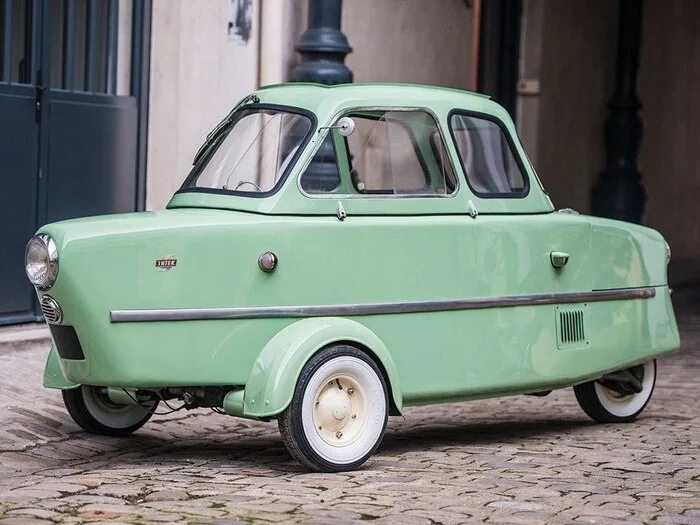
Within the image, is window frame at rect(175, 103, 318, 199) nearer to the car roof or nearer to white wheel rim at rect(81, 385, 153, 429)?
the car roof

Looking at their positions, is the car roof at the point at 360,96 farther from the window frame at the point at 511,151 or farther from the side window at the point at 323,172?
the side window at the point at 323,172

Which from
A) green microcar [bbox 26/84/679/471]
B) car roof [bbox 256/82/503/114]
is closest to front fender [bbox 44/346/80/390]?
green microcar [bbox 26/84/679/471]

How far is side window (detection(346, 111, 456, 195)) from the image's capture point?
22.9 feet

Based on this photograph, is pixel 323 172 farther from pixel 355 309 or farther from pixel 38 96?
pixel 38 96

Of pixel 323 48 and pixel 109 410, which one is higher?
pixel 323 48

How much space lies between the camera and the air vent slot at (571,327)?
24.8ft

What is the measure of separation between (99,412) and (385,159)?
5.99ft

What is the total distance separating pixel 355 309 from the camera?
264 inches

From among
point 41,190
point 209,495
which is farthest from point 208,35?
point 209,495

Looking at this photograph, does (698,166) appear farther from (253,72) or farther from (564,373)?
(564,373)

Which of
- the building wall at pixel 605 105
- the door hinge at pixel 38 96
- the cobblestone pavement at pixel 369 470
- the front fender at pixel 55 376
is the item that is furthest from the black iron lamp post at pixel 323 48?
the building wall at pixel 605 105

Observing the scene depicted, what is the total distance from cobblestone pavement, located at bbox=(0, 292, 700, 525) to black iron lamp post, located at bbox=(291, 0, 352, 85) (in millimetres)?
2463

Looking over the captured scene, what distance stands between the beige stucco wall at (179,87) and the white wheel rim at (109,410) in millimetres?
3179

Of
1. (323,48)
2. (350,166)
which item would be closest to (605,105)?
(323,48)
